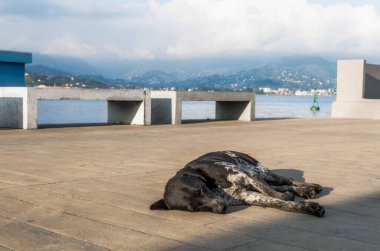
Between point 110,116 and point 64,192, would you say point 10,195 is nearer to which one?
point 64,192

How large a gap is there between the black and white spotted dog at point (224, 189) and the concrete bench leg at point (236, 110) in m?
19.1

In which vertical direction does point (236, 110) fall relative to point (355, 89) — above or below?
below

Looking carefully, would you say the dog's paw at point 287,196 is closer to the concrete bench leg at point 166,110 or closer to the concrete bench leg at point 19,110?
the concrete bench leg at point 19,110

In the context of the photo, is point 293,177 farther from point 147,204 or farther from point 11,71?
point 11,71

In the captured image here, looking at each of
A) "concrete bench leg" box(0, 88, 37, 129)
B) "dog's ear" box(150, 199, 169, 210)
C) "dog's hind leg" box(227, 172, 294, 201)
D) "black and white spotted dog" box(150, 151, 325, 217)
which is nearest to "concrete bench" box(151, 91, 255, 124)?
"concrete bench leg" box(0, 88, 37, 129)

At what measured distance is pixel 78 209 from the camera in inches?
252

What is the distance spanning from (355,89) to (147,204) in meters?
29.4

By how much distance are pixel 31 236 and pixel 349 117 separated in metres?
30.3

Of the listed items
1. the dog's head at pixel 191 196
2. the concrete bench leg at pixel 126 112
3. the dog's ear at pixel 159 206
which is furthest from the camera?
the concrete bench leg at pixel 126 112

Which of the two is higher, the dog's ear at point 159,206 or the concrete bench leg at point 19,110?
the concrete bench leg at point 19,110

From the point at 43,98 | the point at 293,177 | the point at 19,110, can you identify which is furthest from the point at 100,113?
the point at 293,177

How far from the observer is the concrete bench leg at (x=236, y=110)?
1038 inches

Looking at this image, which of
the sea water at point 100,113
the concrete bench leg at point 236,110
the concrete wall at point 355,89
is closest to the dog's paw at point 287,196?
the concrete bench leg at point 236,110

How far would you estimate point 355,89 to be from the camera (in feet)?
112
